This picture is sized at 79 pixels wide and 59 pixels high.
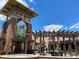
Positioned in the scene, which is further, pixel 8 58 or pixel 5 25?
pixel 5 25

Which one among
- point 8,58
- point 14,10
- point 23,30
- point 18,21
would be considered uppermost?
point 14,10

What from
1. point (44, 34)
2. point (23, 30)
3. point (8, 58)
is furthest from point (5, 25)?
point (8, 58)

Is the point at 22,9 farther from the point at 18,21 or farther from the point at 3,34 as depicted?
the point at 3,34

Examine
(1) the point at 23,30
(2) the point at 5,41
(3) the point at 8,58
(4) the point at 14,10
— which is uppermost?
(4) the point at 14,10

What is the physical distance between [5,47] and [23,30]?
5.34 m

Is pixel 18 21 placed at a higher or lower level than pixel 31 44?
higher

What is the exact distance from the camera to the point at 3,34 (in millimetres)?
28500

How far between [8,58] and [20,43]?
18110 millimetres

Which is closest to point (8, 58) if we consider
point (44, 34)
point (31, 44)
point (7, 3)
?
point (44, 34)

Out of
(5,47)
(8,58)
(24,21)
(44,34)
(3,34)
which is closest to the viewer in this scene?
(8,58)

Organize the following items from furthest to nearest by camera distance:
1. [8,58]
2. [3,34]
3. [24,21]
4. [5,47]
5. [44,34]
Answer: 1. [24,21]
2. [3,34]
3. [5,47]
4. [44,34]
5. [8,58]

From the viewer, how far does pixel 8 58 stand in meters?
12.3

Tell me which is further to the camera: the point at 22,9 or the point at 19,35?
the point at 22,9

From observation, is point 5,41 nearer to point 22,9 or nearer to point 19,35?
point 19,35
